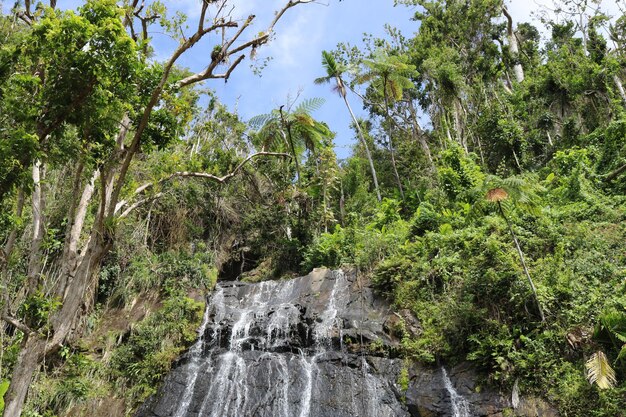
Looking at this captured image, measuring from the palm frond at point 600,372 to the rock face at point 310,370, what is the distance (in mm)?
1195

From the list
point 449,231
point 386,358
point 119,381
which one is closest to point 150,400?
point 119,381

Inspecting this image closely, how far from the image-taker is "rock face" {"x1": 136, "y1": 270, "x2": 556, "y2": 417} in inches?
369

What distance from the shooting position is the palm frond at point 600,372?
7.29m

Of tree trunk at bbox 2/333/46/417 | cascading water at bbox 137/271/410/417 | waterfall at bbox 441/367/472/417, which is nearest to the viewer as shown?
tree trunk at bbox 2/333/46/417

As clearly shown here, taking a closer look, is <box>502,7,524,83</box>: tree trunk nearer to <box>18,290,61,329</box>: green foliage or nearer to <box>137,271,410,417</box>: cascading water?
<box>137,271,410,417</box>: cascading water

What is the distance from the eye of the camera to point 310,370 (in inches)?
417

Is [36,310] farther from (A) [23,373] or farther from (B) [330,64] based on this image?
(B) [330,64]

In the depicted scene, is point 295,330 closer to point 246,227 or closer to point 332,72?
point 246,227

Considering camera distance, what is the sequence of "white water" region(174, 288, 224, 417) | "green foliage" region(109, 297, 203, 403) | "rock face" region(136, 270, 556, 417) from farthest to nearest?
"green foliage" region(109, 297, 203, 403), "white water" region(174, 288, 224, 417), "rock face" region(136, 270, 556, 417)

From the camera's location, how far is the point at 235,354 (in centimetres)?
1173

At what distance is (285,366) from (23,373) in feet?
20.1

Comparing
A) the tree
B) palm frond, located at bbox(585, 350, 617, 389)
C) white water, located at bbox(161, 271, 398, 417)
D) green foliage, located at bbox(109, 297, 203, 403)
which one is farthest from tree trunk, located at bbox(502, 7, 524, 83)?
the tree

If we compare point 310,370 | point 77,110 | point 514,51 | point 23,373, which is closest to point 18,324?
point 23,373

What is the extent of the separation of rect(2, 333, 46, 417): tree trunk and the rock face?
5.19 m
